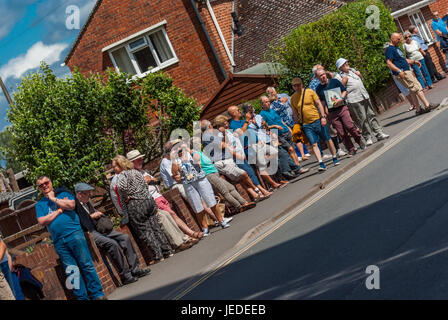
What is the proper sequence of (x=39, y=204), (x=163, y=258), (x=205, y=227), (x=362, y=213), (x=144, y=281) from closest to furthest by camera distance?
(x=362, y=213) → (x=39, y=204) → (x=144, y=281) → (x=163, y=258) → (x=205, y=227)

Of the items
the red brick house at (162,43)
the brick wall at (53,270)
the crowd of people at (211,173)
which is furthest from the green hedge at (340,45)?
the brick wall at (53,270)

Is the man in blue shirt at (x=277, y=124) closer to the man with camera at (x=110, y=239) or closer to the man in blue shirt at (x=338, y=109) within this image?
the man in blue shirt at (x=338, y=109)

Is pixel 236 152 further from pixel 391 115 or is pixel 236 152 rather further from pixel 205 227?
pixel 391 115

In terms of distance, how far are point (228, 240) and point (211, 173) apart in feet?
8.54

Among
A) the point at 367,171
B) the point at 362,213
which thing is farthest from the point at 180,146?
the point at 362,213

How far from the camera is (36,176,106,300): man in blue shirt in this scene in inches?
398

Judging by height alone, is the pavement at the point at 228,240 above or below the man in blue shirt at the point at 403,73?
below

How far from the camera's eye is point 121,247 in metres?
11.6

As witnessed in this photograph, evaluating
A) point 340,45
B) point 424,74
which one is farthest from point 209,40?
point 424,74

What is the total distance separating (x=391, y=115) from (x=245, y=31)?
12.0 m

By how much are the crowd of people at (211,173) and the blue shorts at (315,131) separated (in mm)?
24

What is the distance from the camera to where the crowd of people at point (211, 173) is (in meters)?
10.2

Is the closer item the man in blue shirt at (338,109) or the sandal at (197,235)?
the sandal at (197,235)
